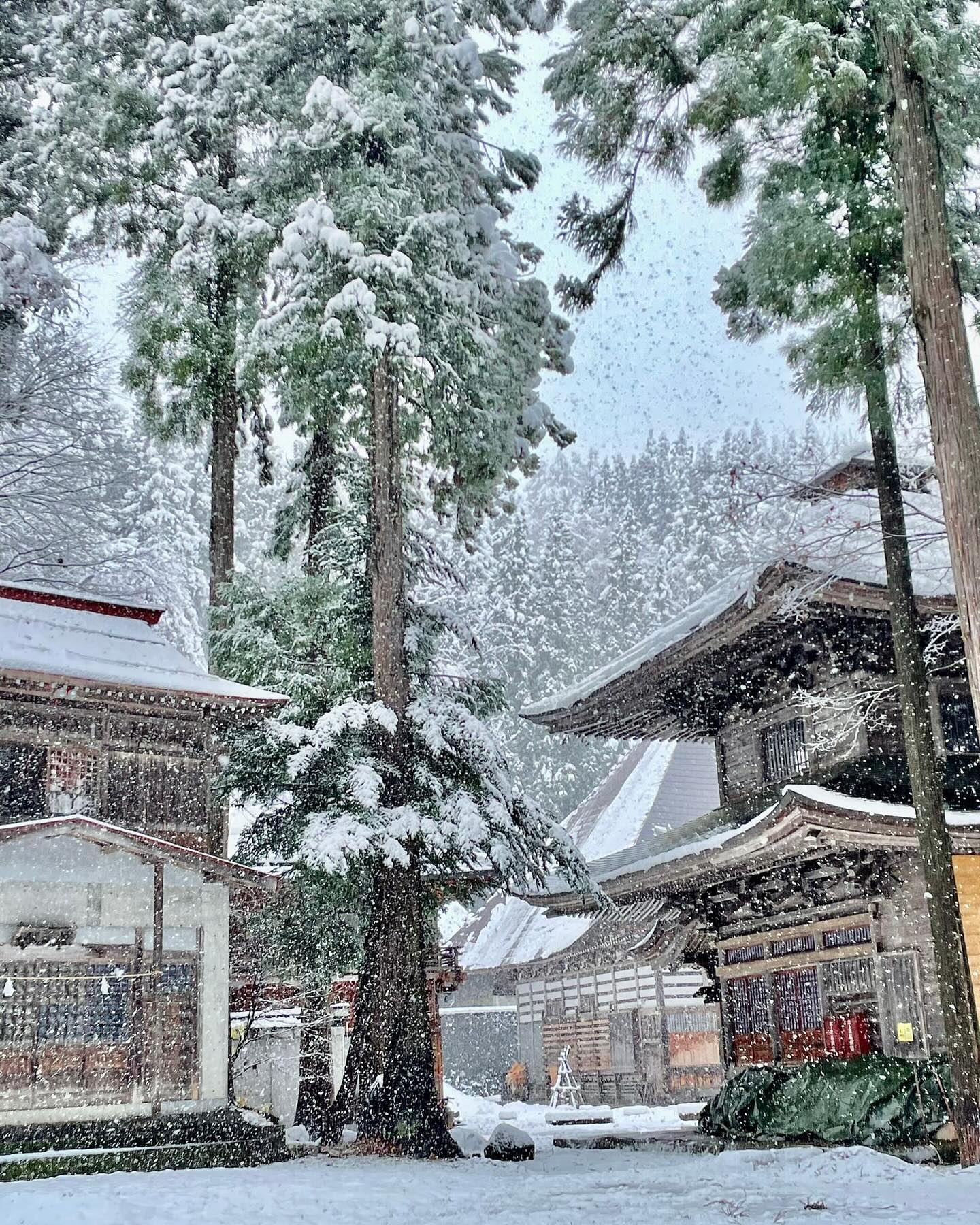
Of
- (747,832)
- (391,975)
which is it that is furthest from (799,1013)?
(391,975)

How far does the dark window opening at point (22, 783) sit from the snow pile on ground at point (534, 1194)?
6.30 m

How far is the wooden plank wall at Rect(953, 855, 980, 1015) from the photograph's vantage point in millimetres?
14789

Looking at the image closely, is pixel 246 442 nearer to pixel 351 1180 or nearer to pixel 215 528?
pixel 215 528

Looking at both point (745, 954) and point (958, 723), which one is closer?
point (958, 723)

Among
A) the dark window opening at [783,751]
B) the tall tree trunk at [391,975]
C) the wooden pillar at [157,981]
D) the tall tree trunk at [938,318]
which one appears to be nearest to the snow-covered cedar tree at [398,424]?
the tall tree trunk at [391,975]

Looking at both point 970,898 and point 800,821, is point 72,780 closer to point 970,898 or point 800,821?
point 800,821

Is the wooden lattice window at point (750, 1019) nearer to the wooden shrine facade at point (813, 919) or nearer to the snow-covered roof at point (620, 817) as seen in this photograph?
the wooden shrine facade at point (813, 919)

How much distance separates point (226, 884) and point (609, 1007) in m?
14.9

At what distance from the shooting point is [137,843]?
18031mm

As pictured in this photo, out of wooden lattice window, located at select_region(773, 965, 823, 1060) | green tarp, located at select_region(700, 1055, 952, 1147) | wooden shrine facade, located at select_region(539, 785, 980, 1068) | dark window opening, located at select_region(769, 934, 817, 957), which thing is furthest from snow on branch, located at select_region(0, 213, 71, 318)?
green tarp, located at select_region(700, 1055, 952, 1147)

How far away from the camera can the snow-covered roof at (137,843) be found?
17078mm

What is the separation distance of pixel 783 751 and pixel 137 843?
9.76m

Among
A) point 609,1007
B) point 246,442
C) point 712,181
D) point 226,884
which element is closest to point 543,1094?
point 609,1007

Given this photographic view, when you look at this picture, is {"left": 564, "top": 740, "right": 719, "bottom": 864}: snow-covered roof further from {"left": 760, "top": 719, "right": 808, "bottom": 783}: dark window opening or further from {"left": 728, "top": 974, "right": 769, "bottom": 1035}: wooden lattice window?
{"left": 760, "top": 719, "right": 808, "bottom": 783}: dark window opening
